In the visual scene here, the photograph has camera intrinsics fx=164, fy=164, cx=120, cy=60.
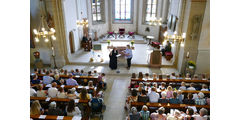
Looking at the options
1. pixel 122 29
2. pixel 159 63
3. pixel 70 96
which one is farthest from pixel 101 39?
pixel 70 96

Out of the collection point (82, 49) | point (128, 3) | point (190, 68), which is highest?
point (128, 3)

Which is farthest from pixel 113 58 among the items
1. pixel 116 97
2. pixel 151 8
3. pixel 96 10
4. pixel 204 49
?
pixel 151 8

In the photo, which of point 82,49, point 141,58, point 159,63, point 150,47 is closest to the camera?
point 159,63

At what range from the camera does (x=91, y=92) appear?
22.6 feet

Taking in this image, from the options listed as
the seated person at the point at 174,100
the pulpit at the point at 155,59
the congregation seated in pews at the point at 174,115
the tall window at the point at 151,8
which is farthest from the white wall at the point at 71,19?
the tall window at the point at 151,8

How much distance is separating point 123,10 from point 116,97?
43.4 ft

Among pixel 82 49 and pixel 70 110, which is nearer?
pixel 70 110

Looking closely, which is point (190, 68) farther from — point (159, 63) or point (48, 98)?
point (48, 98)

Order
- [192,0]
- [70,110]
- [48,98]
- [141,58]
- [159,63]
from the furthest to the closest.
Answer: [141,58] → [159,63] → [192,0] → [48,98] → [70,110]

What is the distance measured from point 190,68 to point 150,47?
597 cm

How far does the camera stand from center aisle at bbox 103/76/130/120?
21.5 feet

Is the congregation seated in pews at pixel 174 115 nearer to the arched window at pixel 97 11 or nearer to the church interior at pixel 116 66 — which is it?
the church interior at pixel 116 66

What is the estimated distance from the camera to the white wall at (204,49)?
8812 mm

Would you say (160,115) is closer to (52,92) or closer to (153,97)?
(153,97)
